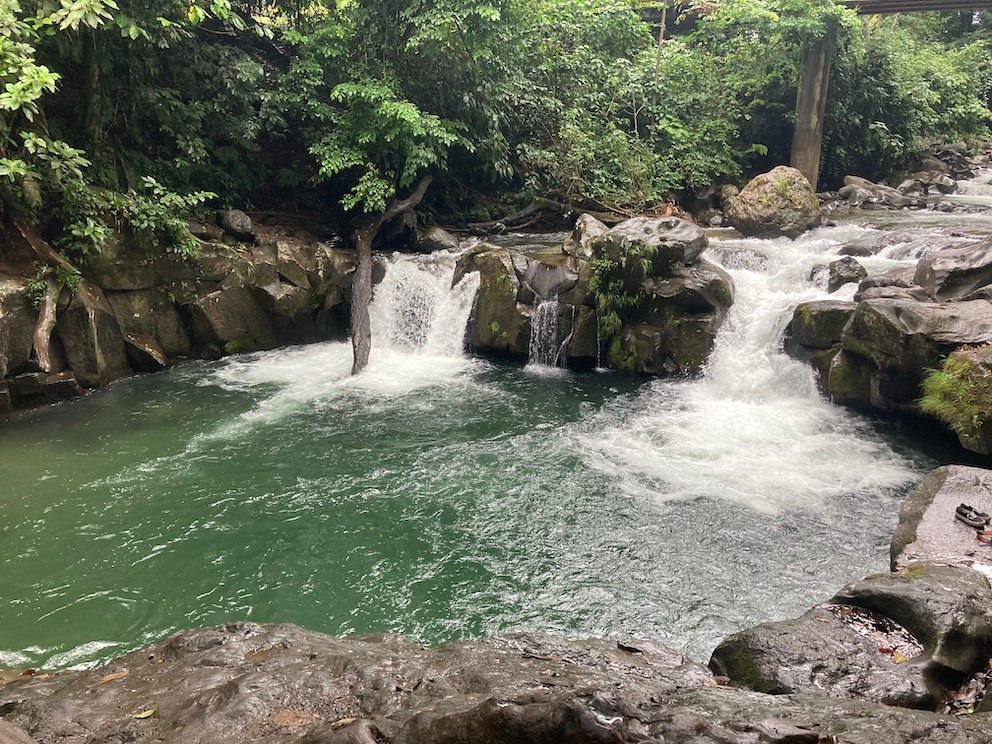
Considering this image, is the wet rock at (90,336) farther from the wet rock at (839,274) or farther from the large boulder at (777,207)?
the large boulder at (777,207)

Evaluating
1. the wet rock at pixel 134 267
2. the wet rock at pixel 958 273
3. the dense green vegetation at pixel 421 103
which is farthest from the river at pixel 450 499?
the dense green vegetation at pixel 421 103

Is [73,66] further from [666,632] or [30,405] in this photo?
[666,632]

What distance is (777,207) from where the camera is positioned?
13078 millimetres

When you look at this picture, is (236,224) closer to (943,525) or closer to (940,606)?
(943,525)

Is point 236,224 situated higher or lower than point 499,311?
higher

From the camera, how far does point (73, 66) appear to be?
411 inches

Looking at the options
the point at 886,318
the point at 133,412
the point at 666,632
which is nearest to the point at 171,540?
the point at 133,412

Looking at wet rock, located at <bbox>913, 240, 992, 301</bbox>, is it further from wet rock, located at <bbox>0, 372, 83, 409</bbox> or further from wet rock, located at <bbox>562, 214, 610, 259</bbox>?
wet rock, located at <bbox>0, 372, 83, 409</bbox>

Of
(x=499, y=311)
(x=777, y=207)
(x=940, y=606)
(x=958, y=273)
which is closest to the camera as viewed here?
(x=940, y=606)

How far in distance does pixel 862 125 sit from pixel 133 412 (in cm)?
1801

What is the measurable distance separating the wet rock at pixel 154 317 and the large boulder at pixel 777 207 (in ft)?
34.5

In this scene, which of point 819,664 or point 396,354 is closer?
point 819,664

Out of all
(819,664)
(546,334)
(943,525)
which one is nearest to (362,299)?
(546,334)

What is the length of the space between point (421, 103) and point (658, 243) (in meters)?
→ 6.10
